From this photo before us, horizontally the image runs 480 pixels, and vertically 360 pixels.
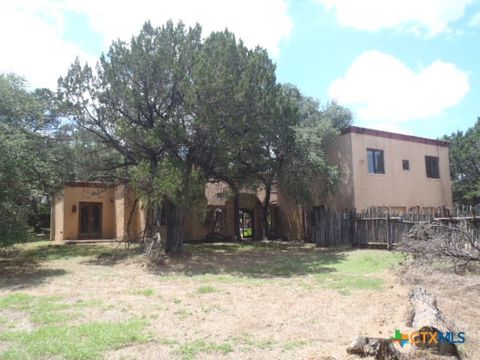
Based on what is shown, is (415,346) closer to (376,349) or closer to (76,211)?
(376,349)

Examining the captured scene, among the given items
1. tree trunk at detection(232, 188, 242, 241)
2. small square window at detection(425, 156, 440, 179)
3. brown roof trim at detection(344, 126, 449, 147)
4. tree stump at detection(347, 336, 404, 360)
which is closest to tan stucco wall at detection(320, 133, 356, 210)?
brown roof trim at detection(344, 126, 449, 147)

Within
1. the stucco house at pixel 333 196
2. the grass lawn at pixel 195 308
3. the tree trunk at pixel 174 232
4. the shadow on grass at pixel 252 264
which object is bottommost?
the grass lawn at pixel 195 308

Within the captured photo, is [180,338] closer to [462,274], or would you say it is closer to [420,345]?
[420,345]

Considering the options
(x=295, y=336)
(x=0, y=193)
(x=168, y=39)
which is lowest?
(x=295, y=336)

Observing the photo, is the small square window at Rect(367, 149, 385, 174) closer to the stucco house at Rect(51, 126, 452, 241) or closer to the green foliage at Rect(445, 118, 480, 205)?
the stucco house at Rect(51, 126, 452, 241)

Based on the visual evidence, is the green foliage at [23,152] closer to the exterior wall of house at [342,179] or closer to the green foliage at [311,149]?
the green foliage at [311,149]

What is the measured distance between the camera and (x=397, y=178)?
70.7ft

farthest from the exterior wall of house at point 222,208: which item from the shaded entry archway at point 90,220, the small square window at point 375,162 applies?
the small square window at point 375,162

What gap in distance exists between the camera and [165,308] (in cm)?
739

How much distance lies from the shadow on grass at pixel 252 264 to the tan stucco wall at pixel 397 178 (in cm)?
499

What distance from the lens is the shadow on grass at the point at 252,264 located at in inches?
459

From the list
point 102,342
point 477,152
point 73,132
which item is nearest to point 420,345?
point 102,342

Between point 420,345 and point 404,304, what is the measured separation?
9.03 feet

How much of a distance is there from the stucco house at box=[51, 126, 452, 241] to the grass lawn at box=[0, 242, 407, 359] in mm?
6864
